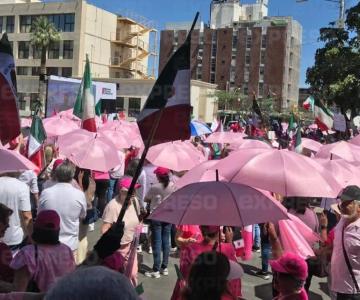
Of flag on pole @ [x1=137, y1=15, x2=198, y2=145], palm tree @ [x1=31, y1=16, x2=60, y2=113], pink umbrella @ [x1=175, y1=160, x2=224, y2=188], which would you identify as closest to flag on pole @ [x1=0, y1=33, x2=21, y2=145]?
flag on pole @ [x1=137, y1=15, x2=198, y2=145]

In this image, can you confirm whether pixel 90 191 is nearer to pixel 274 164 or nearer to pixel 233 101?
pixel 274 164

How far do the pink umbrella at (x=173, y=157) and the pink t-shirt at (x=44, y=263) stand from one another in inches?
165

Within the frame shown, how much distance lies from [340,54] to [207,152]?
643 centimetres

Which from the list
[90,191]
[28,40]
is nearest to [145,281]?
[90,191]

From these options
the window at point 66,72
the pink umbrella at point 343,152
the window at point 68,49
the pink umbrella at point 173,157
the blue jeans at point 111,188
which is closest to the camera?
the pink umbrella at point 343,152

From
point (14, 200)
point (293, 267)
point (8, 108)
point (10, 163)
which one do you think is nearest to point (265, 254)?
point (14, 200)

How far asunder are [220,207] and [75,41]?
58608mm

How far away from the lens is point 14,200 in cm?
517

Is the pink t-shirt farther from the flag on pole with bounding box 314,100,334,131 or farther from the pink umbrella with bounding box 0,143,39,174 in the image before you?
the flag on pole with bounding box 314,100,334,131

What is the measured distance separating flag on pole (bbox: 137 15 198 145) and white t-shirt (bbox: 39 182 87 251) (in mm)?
1779

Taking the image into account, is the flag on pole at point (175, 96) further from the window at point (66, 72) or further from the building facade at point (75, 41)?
the window at point (66, 72)

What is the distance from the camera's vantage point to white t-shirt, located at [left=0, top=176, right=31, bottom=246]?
5.15 m

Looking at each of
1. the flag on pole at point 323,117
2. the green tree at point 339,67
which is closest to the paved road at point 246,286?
the flag on pole at point 323,117

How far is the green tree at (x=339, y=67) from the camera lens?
57.6 feet
